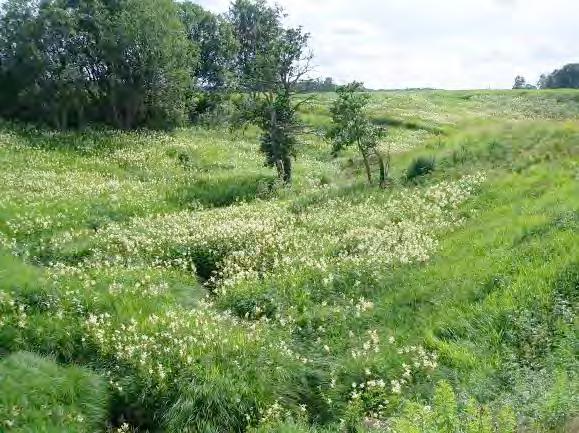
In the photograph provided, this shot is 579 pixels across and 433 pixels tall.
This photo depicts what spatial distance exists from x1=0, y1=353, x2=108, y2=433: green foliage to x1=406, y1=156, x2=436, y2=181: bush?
17.0 m

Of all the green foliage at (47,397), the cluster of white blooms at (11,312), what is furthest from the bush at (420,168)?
the green foliage at (47,397)

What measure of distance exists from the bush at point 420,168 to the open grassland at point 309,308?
66 centimetres

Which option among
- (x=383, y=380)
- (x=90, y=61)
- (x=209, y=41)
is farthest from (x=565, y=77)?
(x=383, y=380)

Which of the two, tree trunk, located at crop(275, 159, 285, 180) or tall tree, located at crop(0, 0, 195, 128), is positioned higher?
tall tree, located at crop(0, 0, 195, 128)

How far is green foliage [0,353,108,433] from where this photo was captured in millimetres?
8812

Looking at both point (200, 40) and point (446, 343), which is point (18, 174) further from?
point (200, 40)

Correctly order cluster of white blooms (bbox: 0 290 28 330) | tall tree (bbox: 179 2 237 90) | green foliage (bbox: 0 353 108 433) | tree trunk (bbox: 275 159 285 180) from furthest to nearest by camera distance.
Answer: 1. tall tree (bbox: 179 2 237 90)
2. tree trunk (bbox: 275 159 285 180)
3. cluster of white blooms (bbox: 0 290 28 330)
4. green foliage (bbox: 0 353 108 433)

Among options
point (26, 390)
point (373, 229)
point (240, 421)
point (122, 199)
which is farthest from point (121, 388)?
point (122, 199)

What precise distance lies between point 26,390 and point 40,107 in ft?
128

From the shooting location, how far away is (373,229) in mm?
17328

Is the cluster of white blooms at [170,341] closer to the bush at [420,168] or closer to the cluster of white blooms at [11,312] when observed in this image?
the cluster of white blooms at [11,312]

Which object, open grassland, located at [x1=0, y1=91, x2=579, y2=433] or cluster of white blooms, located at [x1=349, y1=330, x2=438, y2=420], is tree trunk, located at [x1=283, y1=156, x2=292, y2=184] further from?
cluster of white blooms, located at [x1=349, y1=330, x2=438, y2=420]

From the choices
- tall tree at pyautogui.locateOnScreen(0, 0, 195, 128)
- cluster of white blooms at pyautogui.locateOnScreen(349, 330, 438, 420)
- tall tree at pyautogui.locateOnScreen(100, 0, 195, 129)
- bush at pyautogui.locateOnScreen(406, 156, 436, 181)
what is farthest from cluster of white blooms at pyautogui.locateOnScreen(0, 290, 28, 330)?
tall tree at pyautogui.locateOnScreen(100, 0, 195, 129)

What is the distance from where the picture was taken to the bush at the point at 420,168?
2417 cm
